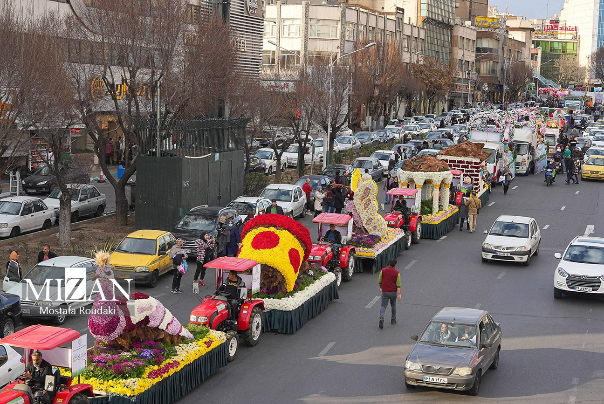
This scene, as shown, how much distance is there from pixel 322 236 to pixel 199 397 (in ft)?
35.9

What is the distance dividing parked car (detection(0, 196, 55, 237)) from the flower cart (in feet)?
43.8

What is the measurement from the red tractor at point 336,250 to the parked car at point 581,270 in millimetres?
5927

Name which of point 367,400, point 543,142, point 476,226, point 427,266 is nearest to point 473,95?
point 543,142

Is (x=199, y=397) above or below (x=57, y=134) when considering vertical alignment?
below

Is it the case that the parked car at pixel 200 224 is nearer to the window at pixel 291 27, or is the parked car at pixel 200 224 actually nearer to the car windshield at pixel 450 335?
the car windshield at pixel 450 335

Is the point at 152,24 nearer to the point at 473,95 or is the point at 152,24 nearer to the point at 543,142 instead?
the point at 543,142

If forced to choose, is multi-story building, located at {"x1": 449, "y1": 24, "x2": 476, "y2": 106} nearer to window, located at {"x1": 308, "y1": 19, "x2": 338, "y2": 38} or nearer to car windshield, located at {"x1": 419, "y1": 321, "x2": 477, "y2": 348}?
window, located at {"x1": 308, "y1": 19, "x2": 338, "y2": 38}

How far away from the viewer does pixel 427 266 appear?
29.1 m

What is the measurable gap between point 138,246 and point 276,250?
709 centimetres

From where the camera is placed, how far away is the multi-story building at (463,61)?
131375mm

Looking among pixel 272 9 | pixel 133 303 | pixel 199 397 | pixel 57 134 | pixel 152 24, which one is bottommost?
pixel 199 397

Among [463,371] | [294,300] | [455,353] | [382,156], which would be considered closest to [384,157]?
[382,156]

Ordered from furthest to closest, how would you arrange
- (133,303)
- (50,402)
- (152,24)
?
(152,24), (133,303), (50,402)

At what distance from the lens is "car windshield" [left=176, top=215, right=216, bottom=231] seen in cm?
2984
